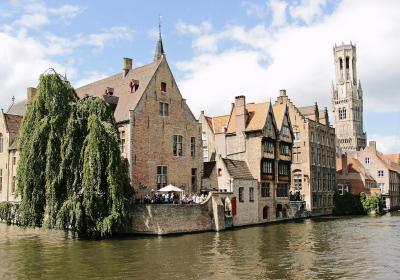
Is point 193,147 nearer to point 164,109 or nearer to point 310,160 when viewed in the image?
point 164,109

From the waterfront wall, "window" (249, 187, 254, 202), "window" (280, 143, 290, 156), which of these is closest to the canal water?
the waterfront wall

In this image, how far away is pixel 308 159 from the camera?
192ft

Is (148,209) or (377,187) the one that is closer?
(148,209)

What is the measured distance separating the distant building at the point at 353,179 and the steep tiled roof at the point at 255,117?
2708 centimetres

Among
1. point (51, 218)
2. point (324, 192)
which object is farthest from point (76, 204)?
point (324, 192)

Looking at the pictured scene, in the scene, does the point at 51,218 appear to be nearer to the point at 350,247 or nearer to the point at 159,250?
the point at 159,250

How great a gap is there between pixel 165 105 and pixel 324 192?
29994 mm

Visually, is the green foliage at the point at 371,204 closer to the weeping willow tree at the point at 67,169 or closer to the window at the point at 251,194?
the window at the point at 251,194

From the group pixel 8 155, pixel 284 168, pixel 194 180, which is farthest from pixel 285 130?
pixel 8 155

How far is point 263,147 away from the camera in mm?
45188

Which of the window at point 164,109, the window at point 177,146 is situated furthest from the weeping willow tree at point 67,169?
the window at point 177,146

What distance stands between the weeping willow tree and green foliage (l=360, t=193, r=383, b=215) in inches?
1552

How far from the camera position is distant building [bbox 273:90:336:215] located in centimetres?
5797

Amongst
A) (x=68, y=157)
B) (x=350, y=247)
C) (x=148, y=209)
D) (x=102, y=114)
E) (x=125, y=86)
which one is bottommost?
(x=350, y=247)
